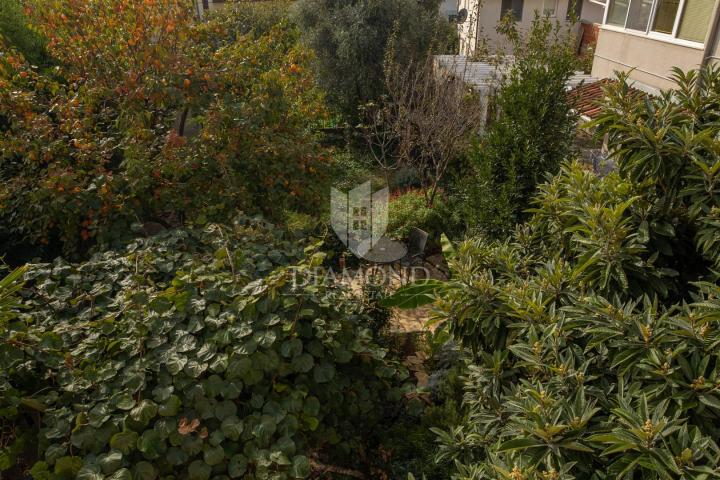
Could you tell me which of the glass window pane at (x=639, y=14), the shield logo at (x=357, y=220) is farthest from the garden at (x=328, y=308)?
the glass window pane at (x=639, y=14)

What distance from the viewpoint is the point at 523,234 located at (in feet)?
14.7

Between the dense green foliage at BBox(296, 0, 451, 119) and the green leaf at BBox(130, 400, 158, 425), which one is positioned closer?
the green leaf at BBox(130, 400, 158, 425)

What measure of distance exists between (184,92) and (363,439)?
4468 millimetres

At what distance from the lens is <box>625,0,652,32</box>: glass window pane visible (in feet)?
35.6

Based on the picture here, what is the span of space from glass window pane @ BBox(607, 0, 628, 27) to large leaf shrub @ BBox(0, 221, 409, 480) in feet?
38.0

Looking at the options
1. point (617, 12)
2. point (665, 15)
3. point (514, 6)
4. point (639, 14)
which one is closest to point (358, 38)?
point (617, 12)

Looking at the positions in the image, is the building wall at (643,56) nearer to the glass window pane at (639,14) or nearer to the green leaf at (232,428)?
the glass window pane at (639,14)

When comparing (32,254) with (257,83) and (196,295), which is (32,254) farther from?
(196,295)

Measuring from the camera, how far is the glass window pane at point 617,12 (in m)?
11.8

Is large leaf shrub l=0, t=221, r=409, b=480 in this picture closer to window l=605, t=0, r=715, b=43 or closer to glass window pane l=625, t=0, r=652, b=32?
window l=605, t=0, r=715, b=43

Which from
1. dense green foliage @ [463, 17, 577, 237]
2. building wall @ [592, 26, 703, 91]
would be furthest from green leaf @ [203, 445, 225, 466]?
building wall @ [592, 26, 703, 91]

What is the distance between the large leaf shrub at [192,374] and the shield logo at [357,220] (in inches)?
193

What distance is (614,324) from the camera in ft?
8.93

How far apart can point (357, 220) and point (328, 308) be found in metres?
5.78
